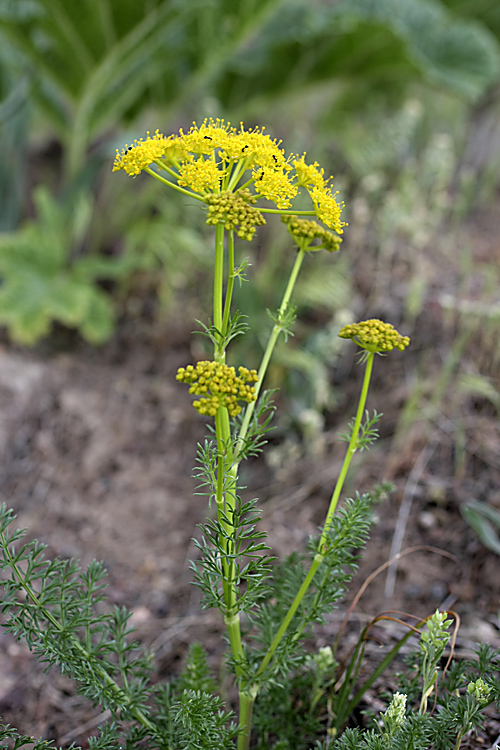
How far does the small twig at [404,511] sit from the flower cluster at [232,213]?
992 millimetres

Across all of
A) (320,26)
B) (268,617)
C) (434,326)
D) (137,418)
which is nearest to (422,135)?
(320,26)

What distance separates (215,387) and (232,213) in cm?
25

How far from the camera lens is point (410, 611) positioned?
1.44 meters

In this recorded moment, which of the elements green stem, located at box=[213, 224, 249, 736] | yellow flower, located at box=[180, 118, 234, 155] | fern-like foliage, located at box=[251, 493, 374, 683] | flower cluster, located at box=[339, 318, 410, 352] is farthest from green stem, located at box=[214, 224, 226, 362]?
fern-like foliage, located at box=[251, 493, 374, 683]

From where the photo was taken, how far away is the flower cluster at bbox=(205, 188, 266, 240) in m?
0.80

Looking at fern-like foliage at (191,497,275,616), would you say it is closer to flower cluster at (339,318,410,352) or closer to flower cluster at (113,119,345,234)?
flower cluster at (339,318,410,352)

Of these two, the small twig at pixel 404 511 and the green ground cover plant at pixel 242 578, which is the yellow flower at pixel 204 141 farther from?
the small twig at pixel 404 511

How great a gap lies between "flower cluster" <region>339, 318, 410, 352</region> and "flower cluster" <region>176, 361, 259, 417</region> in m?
0.23

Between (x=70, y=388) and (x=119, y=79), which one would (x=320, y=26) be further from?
(x=70, y=388)

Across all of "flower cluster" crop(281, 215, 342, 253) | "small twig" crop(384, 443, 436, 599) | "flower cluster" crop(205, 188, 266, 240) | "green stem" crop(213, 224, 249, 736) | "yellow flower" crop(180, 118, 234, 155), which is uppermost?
"yellow flower" crop(180, 118, 234, 155)

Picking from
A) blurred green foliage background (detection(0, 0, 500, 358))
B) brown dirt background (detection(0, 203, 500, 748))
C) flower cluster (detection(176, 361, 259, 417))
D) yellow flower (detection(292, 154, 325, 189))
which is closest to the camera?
flower cluster (detection(176, 361, 259, 417))

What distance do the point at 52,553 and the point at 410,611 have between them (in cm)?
112

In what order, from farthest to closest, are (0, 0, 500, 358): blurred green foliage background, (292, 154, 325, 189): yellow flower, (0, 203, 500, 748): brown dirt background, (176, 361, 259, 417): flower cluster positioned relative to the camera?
(0, 0, 500, 358): blurred green foliage background < (0, 203, 500, 748): brown dirt background < (292, 154, 325, 189): yellow flower < (176, 361, 259, 417): flower cluster

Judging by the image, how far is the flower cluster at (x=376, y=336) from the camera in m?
0.90
